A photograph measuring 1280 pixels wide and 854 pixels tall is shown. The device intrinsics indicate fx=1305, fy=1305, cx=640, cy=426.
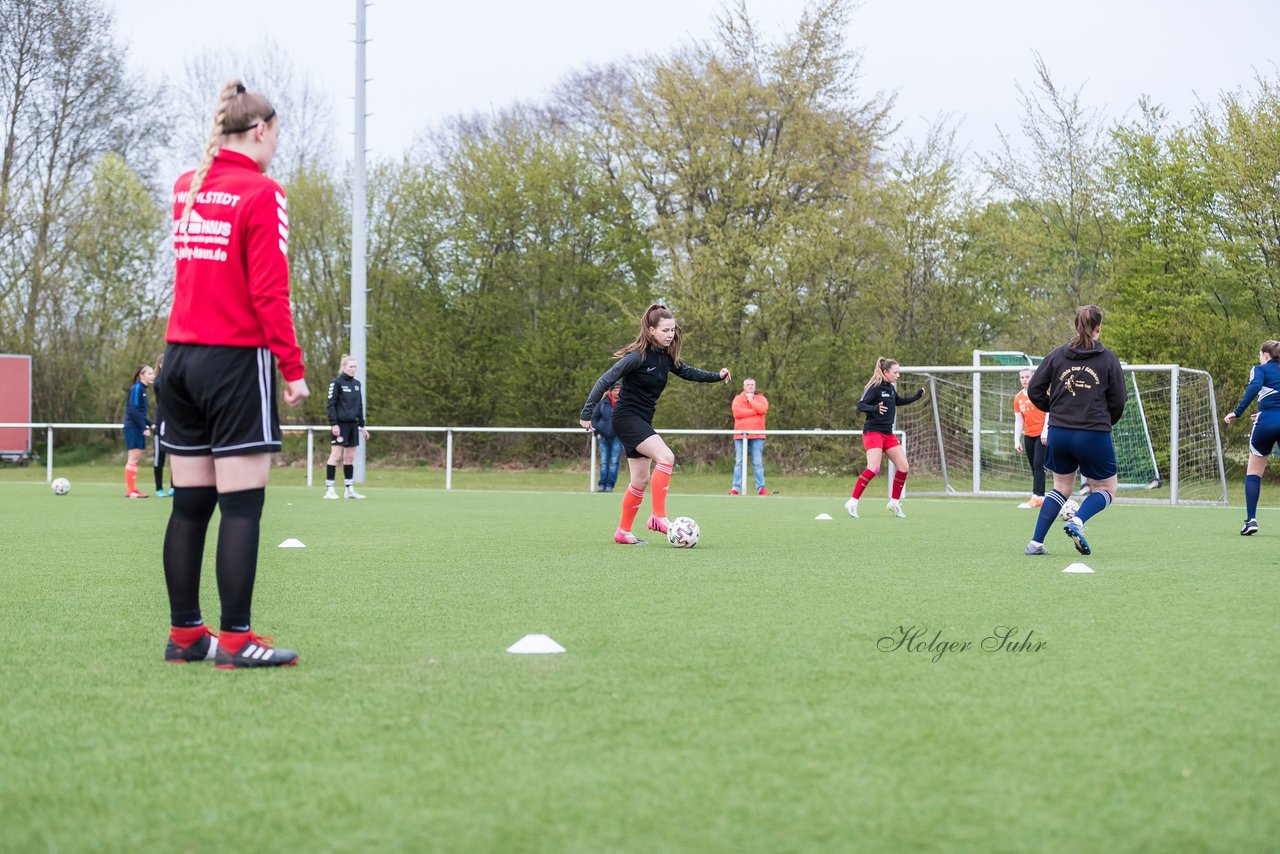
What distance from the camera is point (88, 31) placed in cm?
3444

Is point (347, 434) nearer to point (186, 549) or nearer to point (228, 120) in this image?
point (186, 549)

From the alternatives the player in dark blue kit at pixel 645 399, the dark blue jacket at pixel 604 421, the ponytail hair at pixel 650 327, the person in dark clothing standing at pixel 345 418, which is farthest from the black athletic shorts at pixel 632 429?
the dark blue jacket at pixel 604 421

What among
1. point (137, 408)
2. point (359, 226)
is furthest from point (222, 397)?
point (359, 226)

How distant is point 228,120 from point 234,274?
556 mm

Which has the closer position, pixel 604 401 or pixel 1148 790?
pixel 1148 790

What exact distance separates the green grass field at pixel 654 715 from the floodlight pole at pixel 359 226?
17.1 metres

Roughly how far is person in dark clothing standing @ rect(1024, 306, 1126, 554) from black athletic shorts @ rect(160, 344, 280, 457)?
19.8ft

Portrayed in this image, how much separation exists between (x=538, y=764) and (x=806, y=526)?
9.70 metres

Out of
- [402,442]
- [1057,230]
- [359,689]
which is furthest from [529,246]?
[359,689]

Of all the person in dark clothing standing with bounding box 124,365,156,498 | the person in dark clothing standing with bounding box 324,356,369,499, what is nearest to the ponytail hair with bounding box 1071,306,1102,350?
the person in dark clothing standing with bounding box 324,356,369,499

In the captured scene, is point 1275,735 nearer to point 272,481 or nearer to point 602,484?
point 602,484

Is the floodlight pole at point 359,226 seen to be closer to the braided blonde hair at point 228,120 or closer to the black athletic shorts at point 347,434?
the black athletic shorts at point 347,434

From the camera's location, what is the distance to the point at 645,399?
10281mm

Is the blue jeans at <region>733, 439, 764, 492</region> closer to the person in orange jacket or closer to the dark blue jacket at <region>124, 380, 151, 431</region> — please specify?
the person in orange jacket
